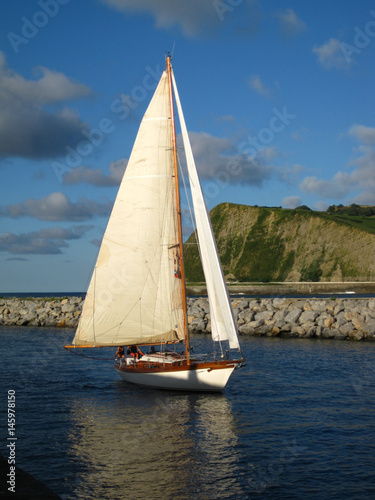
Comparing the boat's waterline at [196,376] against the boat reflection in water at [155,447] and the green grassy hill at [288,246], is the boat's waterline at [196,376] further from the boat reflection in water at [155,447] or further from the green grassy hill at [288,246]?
the green grassy hill at [288,246]

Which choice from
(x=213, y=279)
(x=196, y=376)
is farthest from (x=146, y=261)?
(x=196, y=376)

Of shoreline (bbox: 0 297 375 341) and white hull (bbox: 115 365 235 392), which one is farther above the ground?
shoreline (bbox: 0 297 375 341)

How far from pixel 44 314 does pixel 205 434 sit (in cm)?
4899

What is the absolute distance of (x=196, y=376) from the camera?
77.0 feet

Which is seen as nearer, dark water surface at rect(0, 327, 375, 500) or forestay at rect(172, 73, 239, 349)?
dark water surface at rect(0, 327, 375, 500)

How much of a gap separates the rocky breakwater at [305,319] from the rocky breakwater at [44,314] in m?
17.7

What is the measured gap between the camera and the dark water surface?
44.7ft

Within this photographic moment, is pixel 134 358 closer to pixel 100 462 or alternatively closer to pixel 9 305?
pixel 100 462

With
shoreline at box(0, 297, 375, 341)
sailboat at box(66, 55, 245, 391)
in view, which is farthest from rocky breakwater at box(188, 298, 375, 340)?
sailboat at box(66, 55, 245, 391)

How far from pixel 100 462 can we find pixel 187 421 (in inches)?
204

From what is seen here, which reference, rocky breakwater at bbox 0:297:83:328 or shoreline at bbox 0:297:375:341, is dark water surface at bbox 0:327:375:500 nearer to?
shoreline at bbox 0:297:375:341

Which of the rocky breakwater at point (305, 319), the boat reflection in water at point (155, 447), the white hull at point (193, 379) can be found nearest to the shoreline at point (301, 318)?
the rocky breakwater at point (305, 319)

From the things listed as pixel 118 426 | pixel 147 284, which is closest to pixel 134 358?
pixel 147 284

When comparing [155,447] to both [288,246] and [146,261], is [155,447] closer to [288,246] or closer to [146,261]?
[146,261]
